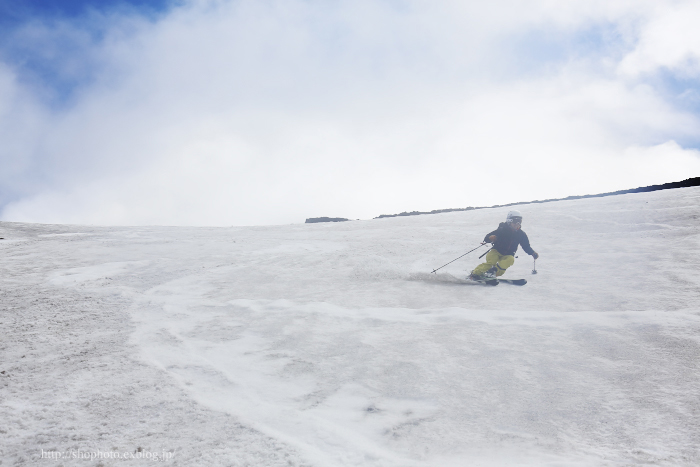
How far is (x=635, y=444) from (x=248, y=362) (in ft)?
11.7

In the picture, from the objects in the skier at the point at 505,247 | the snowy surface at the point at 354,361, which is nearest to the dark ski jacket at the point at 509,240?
the skier at the point at 505,247

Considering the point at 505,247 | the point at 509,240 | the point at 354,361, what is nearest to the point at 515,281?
the point at 505,247

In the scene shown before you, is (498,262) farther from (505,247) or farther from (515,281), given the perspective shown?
(515,281)

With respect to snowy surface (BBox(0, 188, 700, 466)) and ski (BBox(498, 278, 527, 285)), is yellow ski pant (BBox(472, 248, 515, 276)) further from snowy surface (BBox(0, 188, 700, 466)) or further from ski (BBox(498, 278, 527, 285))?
ski (BBox(498, 278, 527, 285))

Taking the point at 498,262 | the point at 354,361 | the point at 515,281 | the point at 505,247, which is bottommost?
the point at 354,361

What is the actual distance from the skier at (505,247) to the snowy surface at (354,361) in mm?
355

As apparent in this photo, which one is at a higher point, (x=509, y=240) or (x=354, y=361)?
(x=509, y=240)

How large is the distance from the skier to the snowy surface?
355mm

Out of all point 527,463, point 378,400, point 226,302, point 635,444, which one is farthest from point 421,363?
point 226,302

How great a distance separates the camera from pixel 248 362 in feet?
14.1

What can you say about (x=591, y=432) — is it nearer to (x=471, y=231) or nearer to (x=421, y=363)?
(x=421, y=363)

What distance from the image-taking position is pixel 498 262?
823 centimetres

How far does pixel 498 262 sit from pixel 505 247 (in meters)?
0.36

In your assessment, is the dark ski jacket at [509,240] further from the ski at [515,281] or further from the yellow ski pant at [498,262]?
the ski at [515,281]
